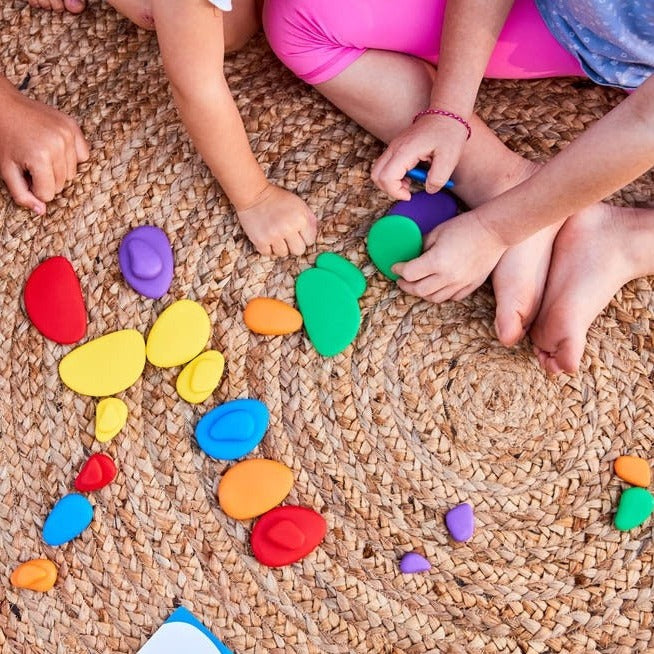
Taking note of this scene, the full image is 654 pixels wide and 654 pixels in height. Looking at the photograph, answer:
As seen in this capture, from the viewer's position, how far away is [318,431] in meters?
0.81

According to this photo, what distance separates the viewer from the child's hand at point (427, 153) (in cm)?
79

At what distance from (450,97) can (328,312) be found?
23cm

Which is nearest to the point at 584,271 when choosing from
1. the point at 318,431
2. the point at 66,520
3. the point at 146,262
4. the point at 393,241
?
the point at 393,241

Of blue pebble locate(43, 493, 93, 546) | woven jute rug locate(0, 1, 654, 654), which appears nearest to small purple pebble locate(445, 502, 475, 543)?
woven jute rug locate(0, 1, 654, 654)

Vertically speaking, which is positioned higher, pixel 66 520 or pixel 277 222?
pixel 277 222

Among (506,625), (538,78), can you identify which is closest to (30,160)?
(538,78)

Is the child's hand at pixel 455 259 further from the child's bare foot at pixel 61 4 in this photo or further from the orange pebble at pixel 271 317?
the child's bare foot at pixel 61 4

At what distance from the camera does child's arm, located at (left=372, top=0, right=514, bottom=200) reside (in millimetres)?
788

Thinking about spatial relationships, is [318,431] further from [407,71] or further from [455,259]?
[407,71]

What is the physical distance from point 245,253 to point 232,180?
76mm

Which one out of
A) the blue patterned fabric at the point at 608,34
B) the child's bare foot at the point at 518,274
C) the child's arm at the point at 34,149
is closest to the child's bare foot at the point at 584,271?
the child's bare foot at the point at 518,274

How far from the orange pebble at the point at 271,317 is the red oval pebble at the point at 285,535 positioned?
0.54 ft

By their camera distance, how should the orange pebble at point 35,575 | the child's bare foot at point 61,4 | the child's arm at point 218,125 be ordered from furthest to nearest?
the child's bare foot at point 61,4, the orange pebble at point 35,575, the child's arm at point 218,125

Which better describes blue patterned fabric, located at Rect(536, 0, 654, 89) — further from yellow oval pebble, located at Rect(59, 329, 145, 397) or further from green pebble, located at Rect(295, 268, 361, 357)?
yellow oval pebble, located at Rect(59, 329, 145, 397)
